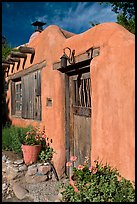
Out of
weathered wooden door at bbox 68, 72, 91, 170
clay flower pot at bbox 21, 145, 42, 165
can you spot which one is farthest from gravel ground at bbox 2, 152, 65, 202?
weathered wooden door at bbox 68, 72, 91, 170

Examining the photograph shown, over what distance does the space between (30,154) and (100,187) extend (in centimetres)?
244

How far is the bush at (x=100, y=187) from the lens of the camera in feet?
10.9

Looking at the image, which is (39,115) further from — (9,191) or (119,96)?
(119,96)

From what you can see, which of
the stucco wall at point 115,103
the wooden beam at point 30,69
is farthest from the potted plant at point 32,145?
the stucco wall at point 115,103

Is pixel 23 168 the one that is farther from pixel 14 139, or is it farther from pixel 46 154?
pixel 14 139

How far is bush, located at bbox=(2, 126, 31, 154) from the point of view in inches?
244

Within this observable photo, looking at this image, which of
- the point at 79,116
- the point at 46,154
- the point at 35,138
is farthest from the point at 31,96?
the point at 79,116

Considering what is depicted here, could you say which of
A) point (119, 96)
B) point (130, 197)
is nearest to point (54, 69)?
point (119, 96)

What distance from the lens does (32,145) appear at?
18.4 feet

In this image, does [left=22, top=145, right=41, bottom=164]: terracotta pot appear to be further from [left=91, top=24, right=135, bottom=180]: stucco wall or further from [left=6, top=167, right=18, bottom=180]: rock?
[left=91, top=24, right=135, bottom=180]: stucco wall

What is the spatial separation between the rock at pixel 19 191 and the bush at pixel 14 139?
132cm

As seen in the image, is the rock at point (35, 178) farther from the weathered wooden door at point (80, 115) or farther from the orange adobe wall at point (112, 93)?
the orange adobe wall at point (112, 93)

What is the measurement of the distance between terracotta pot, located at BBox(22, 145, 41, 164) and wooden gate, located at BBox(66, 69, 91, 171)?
2.59 feet

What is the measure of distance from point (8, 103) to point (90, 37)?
5711 millimetres
